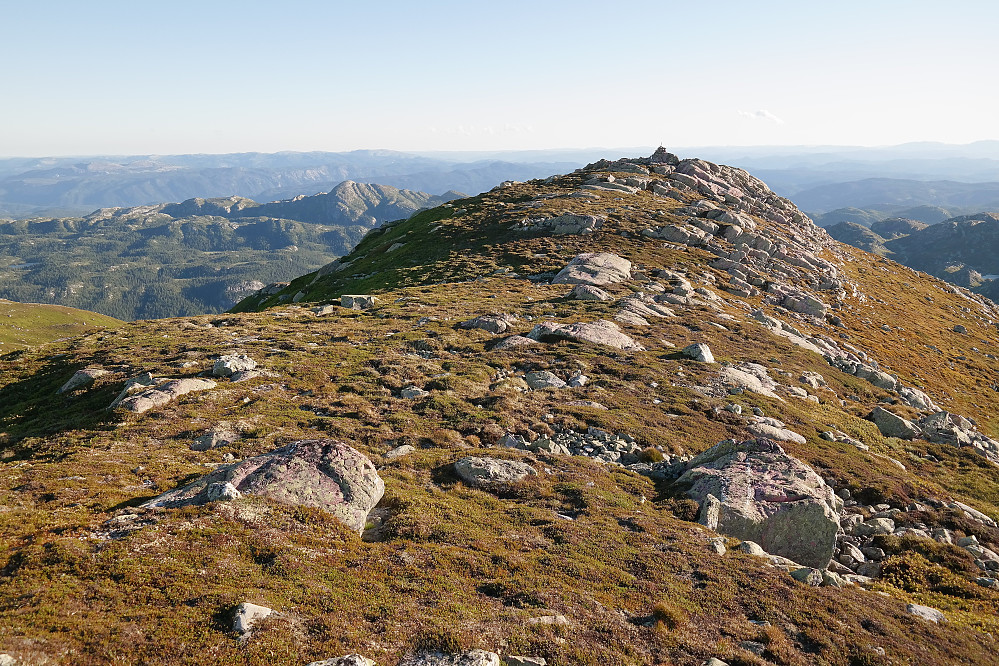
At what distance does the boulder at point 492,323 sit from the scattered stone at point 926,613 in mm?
29093

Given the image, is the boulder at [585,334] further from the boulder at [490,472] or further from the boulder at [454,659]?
the boulder at [454,659]

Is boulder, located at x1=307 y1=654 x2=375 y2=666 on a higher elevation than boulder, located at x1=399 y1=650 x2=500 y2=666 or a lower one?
higher

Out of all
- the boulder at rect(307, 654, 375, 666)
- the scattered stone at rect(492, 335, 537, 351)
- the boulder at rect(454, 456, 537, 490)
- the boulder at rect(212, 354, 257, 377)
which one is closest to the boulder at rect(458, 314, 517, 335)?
the scattered stone at rect(492, 335, 537, 351)

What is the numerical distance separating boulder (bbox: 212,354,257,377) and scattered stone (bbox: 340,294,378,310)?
17.6 metres

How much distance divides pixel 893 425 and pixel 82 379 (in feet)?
185

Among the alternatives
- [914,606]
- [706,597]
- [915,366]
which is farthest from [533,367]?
[915,366]

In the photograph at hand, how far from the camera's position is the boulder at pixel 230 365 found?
1070 inches

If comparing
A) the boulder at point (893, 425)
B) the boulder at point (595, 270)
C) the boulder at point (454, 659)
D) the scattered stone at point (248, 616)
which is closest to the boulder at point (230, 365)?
the scattered stone at point (248, 616)

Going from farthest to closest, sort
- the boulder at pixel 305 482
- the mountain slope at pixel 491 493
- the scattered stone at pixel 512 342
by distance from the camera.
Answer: the scattered stone at pixel 512 342 < the boulder at pixel 305 482 < the mountain slope at pixel 491 493

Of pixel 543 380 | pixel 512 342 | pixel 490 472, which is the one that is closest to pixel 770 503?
pixel 490 472

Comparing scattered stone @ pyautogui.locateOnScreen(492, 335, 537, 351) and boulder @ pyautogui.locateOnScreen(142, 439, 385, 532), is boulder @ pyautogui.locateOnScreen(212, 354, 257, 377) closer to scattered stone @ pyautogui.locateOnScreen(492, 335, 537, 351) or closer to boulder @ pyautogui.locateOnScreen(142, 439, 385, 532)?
boulder @ pyautogui.locateOnScreen(142, 439, 385, 532)

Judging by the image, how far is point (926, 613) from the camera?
1527 cm

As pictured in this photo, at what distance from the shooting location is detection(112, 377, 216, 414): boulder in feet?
73.3

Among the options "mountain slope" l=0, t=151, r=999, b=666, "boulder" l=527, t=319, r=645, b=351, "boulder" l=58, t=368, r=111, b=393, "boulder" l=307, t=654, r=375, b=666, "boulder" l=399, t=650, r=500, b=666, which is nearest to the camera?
"boulder" l=307, t=654, r=375, b=666
